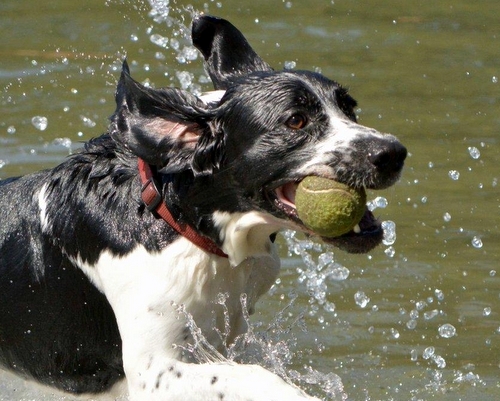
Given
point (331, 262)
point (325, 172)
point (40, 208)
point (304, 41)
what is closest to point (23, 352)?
point (40, 208)

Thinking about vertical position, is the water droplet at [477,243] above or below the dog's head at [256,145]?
below

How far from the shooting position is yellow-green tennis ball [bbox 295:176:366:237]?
13.1 ft

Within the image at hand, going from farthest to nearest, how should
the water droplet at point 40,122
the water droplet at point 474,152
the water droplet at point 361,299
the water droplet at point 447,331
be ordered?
the water droplet at point 40,122 < the water droplet at point 474,152 < the water droplet at point 361,299 < the water droplet at point 447,331

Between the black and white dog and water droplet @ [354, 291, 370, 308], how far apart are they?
1640 mm

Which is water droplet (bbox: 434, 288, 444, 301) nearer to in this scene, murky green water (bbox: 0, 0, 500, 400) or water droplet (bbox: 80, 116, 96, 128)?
murky green water (bbox: 0, 0, 500, 400)

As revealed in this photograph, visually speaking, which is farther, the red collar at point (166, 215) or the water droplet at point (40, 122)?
the water droplet at point (40, 122)

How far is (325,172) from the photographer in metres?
4.07

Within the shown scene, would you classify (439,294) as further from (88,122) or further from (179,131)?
(88,122)

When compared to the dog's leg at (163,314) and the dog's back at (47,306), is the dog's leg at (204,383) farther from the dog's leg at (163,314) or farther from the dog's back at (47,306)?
the dog's back at (47,306)

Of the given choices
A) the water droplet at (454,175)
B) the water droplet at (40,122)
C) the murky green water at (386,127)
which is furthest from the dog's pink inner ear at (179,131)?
the water droplet at (40,122)

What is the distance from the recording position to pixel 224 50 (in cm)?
490

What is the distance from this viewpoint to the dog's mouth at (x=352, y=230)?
4.09m

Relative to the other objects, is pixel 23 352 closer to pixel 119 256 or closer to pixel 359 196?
pixel 119 256

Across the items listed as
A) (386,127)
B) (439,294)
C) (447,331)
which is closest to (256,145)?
(447,331)
